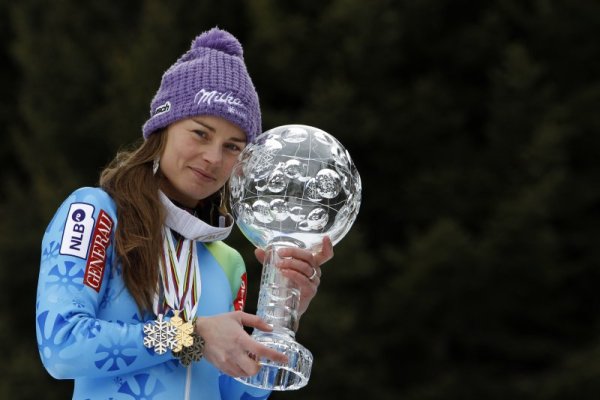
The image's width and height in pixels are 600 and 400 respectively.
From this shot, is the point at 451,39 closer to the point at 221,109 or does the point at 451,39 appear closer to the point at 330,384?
the point at 330,384

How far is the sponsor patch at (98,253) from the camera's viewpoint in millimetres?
2703

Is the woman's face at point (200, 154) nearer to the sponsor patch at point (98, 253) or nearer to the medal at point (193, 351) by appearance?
the sponsor patch at point (98, 253)

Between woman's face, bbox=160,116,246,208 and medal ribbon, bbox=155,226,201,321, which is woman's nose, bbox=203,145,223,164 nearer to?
woman's face, bbox=160,116,246,208

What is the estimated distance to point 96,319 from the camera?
264 centimetres

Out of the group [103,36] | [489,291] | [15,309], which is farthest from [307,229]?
[103,36]

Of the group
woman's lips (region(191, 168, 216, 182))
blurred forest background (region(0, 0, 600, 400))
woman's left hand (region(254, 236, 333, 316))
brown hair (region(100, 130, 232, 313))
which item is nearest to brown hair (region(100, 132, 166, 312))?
brown hair (region(100, 130, 232, 313))

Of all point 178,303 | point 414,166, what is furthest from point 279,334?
point 414,166

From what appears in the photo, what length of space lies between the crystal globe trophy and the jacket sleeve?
30 cm

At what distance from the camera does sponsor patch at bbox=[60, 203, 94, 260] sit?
271 cm

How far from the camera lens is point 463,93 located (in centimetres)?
1296

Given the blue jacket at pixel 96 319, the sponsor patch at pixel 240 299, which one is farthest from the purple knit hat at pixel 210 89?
the sponsor patch at pixel 240 299

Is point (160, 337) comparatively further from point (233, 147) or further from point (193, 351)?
point (233, 147)

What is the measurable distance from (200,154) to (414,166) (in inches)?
389

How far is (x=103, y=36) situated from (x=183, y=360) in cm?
1137
